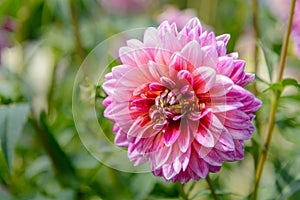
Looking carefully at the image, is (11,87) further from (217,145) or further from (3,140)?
(217,145)

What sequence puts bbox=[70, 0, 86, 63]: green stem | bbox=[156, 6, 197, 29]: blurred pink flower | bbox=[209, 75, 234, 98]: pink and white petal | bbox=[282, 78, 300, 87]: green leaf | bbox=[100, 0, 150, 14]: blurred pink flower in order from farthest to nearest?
bbox=[100, 0, 150, 14]: blurred pink flower, bbox=[156, 6, 197, 29]: blurred pink flower, bbox=[70, 0, 86, 63]: green stem, bbox=[282, 78, 300, 87]: green leaf, bbox=[209, 75, 234, 98]: pink and white petal

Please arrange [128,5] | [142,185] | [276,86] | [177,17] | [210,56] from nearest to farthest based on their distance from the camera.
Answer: [210,56], [276,86], [142,185], [177,17], [128,5]

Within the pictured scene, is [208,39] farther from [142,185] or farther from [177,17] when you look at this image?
[177,17]

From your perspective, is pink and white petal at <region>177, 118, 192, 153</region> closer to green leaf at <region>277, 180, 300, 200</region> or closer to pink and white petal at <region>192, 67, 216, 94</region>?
pink and white petal at <region>192, 67, 216, 94</region>

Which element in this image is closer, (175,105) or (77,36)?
(175,105)

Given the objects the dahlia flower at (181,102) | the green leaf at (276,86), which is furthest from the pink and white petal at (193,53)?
the green leaf at (276,86)

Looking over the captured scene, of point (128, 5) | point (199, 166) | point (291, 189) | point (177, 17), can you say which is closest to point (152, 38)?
point (199, 166)

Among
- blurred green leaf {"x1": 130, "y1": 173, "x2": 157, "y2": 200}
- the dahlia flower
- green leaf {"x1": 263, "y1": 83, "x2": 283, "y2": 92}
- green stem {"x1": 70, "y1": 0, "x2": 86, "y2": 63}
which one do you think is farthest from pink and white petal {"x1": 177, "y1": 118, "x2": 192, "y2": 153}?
green stem {"x1": 70, "y1": 0, "x2": 86, "y2": 63}

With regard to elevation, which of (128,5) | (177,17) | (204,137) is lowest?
(128,5)
